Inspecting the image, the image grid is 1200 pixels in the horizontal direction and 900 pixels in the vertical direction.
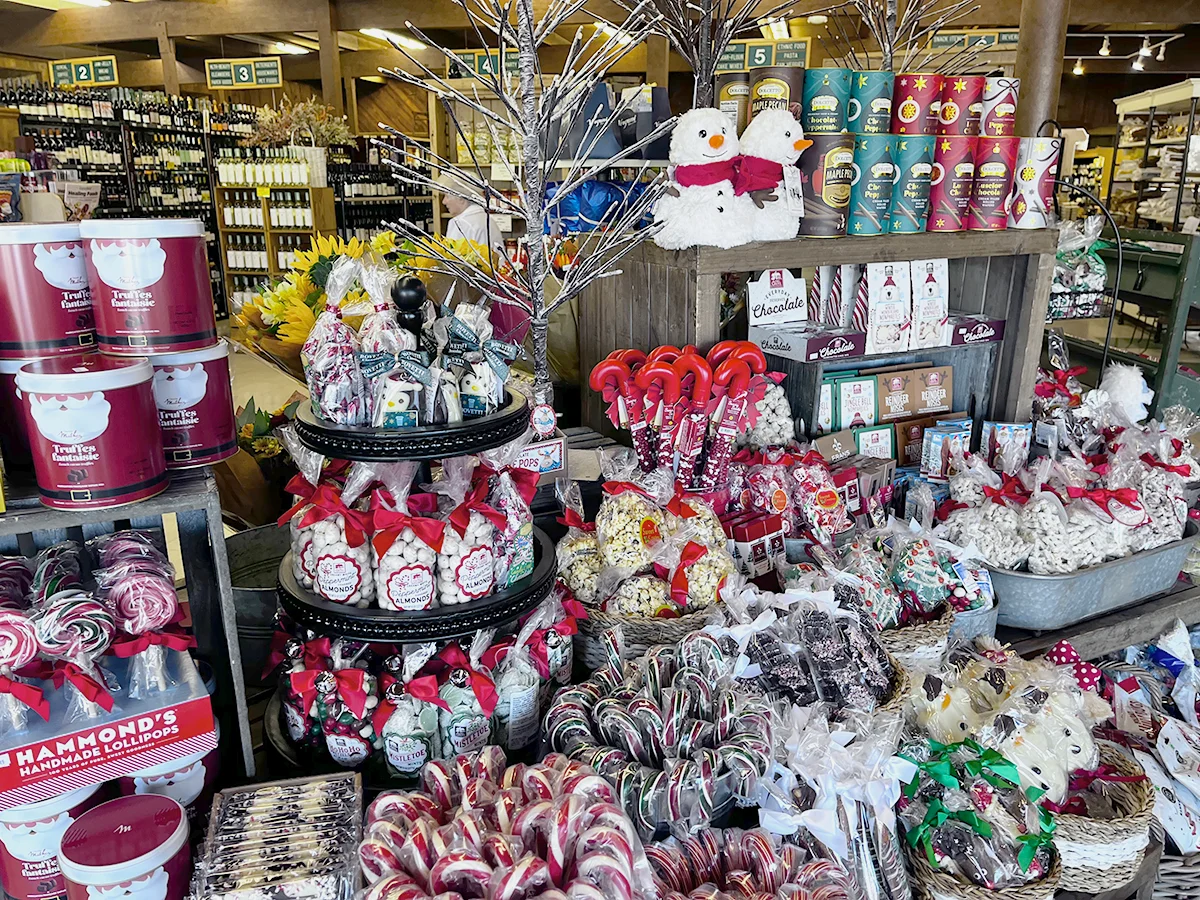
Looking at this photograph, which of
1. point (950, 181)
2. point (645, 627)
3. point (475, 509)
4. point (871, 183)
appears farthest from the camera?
point (950, 181)

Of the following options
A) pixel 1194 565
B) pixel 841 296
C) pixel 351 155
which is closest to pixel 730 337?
pixel 841 296

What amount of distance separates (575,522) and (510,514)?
0.50m

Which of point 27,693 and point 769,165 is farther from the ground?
point 769,165

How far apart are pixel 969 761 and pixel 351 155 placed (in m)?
10.5

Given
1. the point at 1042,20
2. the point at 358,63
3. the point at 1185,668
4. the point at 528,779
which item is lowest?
the point at 1185,668

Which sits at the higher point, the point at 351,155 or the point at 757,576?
the point at 351,155

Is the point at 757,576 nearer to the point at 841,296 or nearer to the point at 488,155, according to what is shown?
the point at 841,296

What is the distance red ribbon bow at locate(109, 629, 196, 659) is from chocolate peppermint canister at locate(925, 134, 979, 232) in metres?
2.17

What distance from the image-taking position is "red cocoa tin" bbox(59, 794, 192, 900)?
1.14m

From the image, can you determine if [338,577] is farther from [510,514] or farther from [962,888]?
[962,888]

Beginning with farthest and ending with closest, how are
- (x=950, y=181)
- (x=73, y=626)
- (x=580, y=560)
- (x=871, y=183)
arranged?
(x=950, y=181) → (x=871, y=183) → (x=580, y=560) → (x=73, y=626)

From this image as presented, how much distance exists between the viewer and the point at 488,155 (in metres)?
5.46

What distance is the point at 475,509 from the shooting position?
1441 mm

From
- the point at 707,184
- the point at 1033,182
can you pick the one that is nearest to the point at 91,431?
the point at 707,184
